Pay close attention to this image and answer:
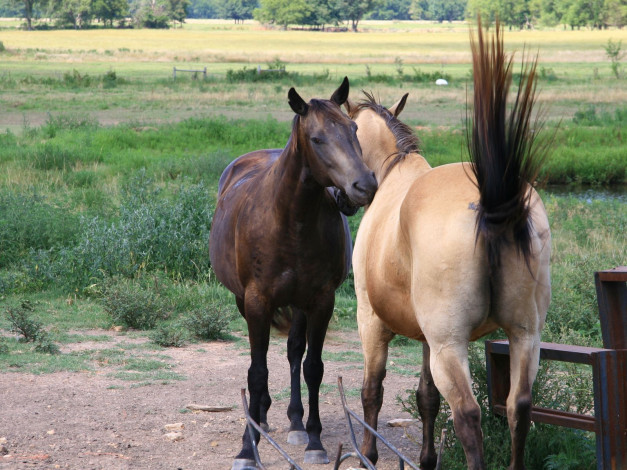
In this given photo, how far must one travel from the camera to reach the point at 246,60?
207ft

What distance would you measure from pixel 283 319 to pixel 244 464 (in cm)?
171

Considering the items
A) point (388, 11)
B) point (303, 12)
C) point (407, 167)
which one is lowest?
point (407, 167)

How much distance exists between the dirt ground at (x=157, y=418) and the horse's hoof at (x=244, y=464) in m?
0.09

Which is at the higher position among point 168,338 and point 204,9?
point 204,9

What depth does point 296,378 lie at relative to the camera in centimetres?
555

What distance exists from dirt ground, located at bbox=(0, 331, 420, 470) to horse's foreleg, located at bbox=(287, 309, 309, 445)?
0.10 meters

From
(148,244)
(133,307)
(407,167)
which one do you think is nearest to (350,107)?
(407,167)

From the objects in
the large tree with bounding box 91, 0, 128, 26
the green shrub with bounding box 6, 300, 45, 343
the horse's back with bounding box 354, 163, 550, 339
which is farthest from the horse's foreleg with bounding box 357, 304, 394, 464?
the large tree with bounding box 91, 0, 128, 26

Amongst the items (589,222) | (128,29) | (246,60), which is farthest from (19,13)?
(589,222)

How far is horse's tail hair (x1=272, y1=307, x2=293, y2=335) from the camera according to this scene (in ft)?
20.3

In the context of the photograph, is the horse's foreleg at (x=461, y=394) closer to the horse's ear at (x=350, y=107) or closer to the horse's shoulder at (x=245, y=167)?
the horse's ear at (x=350, y=107)

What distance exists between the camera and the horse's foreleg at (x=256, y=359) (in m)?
4.76

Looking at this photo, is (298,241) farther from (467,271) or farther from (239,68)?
(239,68)

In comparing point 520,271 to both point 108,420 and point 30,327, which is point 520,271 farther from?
point 30,327
